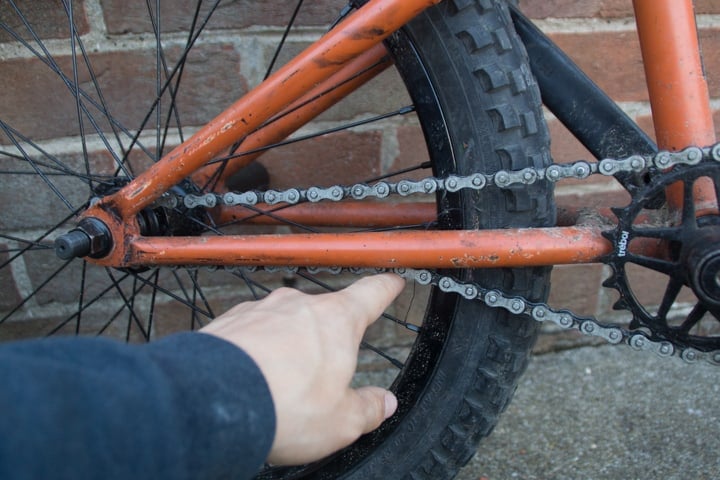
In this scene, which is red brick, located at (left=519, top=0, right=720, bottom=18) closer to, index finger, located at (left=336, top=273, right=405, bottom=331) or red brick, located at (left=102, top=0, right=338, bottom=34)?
red brick, located at (left=102, top=0, right=338, bottom=34)

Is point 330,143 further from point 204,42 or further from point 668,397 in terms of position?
point 668,397

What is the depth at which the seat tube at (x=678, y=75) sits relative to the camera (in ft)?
Result: 2.33

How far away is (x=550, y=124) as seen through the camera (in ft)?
3.94

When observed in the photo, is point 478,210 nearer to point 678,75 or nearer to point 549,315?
point 549,315

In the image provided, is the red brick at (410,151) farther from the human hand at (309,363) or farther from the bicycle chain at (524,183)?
the human hand at (309,363)

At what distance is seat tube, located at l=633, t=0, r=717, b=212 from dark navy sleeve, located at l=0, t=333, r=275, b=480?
590mm

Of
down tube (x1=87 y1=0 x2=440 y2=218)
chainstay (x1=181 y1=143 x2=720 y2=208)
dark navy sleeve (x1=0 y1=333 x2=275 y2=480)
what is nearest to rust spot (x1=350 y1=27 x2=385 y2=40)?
down tube (x1=87 y1=0 x2=440 y2=218)

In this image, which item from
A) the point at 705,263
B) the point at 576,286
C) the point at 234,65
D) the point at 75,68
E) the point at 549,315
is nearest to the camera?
the point at 705,263

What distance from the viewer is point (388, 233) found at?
2.48 feet

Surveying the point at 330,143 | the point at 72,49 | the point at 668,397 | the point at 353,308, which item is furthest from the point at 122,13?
the point at 668,397

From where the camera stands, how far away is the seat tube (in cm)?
71

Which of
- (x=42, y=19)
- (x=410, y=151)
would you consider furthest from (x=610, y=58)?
(x=42, y=19)

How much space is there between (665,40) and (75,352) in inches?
29.2

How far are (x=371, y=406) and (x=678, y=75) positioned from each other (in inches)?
21.8
